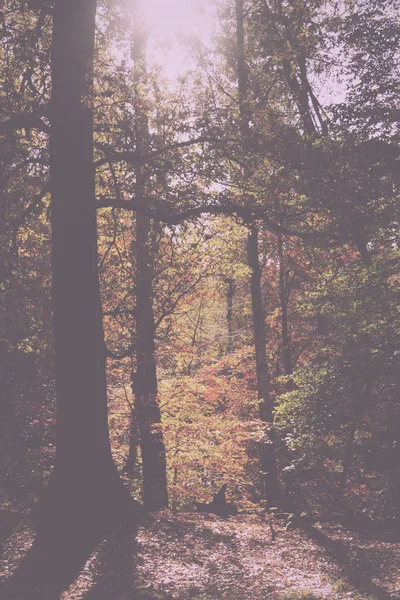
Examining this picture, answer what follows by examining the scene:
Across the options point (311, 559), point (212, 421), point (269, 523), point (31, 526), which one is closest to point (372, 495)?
point (269, 523)

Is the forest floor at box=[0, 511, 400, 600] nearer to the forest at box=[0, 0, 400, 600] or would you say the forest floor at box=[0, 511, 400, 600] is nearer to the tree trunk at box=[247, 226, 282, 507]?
the forest at box=[0, 0, 400, 600]

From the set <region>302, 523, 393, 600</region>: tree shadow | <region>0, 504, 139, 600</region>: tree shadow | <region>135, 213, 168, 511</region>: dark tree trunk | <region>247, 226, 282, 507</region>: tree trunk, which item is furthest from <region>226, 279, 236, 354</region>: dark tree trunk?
<region>0, 504, 139, 600</region>: tree shadow

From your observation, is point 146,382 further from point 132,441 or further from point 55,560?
point 55,560

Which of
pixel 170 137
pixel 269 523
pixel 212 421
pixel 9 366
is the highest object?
pixel 170 137

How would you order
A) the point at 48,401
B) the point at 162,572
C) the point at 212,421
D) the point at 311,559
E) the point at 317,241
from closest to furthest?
the point at 162,572 < the point at 311,559 < the point at 317,241 < the point at 48,401 < the point at 212,421

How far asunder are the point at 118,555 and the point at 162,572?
0.61 metres

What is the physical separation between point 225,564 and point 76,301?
147 inches

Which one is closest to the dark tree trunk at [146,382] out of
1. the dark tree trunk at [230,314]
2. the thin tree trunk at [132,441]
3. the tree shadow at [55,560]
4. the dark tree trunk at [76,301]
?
the thin tree trunk at [132,441]

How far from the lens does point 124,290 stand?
39.3ft

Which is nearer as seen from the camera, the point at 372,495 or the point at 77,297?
the point at 77,297

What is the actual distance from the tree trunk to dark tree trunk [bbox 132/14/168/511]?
278cm

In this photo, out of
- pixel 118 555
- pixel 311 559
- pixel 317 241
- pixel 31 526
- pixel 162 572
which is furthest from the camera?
pixel 317 241

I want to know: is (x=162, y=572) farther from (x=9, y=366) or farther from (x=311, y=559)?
(x=9, y=366)

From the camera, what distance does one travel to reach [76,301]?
630 cm
